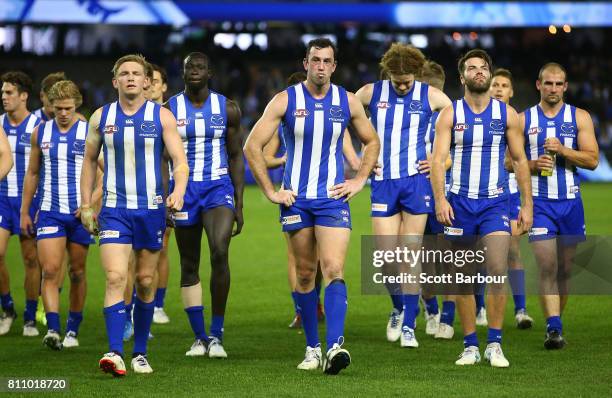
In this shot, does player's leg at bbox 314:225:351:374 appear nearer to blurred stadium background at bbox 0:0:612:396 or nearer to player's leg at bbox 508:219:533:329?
blurred stadium background at bbox 0:0:612:396

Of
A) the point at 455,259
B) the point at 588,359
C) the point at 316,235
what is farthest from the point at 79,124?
the point at 588,359

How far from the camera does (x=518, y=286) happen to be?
10008mm

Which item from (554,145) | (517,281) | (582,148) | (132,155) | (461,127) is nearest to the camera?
(132,155)

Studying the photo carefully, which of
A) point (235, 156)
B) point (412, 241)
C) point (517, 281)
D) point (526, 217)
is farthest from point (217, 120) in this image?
point (517, 281)

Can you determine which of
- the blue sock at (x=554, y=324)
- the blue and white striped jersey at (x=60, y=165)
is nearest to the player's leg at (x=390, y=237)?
the blue sock at (x=554, y=324)

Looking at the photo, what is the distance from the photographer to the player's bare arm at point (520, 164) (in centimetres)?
805

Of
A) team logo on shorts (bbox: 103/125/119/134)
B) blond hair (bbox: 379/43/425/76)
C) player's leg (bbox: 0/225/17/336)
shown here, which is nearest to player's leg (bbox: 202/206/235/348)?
team logo on shorts (bbox: 103/125/119/134)

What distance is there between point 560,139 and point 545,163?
0.31 metres

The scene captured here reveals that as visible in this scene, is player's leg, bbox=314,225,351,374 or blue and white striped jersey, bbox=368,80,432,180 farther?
blue and white striped jersey, bbox=368,80,432,180

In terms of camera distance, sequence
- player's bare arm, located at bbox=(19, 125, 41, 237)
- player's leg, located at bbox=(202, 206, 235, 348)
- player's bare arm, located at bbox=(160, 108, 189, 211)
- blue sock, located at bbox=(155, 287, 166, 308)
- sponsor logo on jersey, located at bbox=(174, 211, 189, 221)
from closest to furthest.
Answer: player's bare arm, located at bbox=(160, 108, 189, 211) → player's leg, located at bbox=(202, 206, 235, 348) → sponsor logo on jersey, located at bbox=(174, 211, 189, 221) → player's bare arm, located at bbox=(19, 125, 41, 237) → blue sock, located at bbox=(155, 287, 166, 308)

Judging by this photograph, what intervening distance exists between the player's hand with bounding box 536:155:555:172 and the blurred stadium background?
1403 millimetres

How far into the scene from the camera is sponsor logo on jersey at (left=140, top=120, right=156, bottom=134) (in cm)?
755

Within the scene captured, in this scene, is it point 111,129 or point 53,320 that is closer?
point 111,129

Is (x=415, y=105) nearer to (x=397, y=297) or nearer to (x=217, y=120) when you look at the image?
(x=397, y=297)
